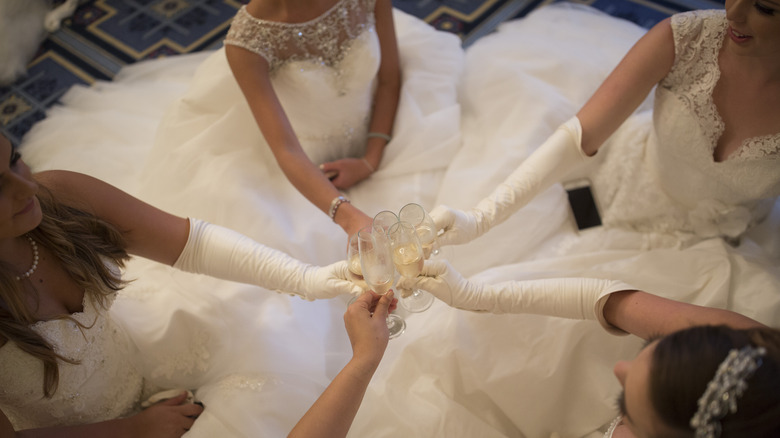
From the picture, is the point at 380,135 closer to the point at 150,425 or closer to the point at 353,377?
the point at 353,377

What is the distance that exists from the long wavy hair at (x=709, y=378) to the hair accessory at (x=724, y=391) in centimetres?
1

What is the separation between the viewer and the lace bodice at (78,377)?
1203mm

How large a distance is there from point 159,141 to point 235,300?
76 centimetres

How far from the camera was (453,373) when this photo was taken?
4.84 ft

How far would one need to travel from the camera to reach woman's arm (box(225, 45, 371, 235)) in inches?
67.3

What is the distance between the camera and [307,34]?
1785mm

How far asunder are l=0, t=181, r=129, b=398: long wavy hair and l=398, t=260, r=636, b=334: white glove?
0.70 meters

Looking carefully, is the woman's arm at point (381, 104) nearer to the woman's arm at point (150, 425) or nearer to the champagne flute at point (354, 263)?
the champagne flute at point (354, 263)

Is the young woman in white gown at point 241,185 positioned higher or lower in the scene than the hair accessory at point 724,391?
lower

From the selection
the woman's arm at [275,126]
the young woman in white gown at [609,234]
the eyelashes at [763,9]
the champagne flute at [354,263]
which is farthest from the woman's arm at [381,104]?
the eyelashes at [763,9]

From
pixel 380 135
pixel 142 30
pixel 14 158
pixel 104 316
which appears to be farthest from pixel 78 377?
pixel 142 30

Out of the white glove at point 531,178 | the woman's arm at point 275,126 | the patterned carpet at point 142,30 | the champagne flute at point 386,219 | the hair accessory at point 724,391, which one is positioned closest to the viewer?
the hair accessory at point 724,391

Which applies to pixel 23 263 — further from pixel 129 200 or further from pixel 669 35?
pixel 669 35

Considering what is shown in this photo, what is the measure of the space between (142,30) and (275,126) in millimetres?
2192
